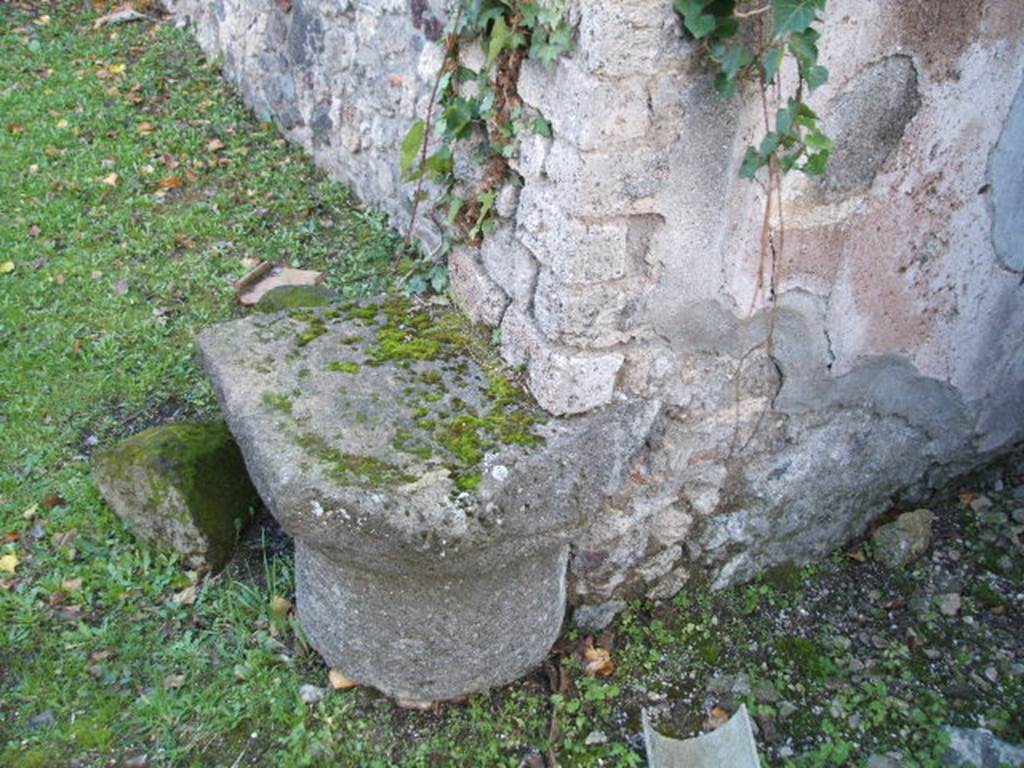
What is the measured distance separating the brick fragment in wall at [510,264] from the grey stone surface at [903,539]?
148 cm

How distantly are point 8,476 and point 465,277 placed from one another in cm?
176

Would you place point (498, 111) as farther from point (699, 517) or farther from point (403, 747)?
point (403, 747)

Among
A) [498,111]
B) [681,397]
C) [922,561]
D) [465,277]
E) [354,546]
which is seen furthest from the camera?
[922,561]

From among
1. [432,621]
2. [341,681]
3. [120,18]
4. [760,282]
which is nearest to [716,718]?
[432,621]

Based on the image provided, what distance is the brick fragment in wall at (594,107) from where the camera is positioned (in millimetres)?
2020

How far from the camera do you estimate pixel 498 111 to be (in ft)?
7.75

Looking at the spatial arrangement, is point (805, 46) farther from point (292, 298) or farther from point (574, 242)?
point (292, 298)

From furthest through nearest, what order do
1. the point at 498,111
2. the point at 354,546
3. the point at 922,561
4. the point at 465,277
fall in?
1. the point at 922,561
2. the point at 465,277
3. the point at 498,111
4. the point at 354,546

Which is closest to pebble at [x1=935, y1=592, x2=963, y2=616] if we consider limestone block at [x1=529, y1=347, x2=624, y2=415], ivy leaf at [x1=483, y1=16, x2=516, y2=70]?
limestone block at [x1=529, y1=347, x2=624, y2=415]

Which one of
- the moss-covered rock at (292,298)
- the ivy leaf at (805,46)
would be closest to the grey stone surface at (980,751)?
the ivy leaf at (805,46)

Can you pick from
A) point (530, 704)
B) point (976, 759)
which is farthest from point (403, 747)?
point (976, 759)

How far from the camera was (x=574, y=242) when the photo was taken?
7.18ft

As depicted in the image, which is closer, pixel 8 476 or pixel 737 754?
pixel 737 754

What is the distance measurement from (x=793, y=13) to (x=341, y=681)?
198 centimetres
